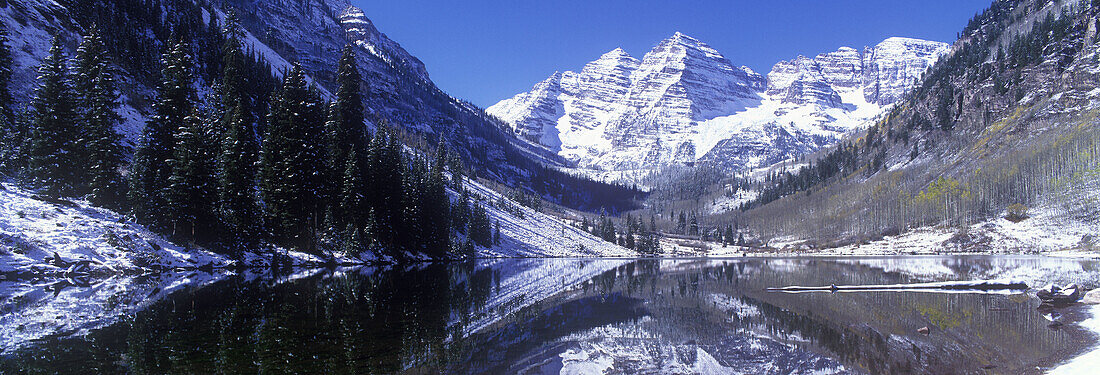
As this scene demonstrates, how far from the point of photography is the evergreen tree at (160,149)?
48.7 metres

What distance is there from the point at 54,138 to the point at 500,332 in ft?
173

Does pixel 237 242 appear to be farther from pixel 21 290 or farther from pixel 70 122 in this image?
pixel 21 290

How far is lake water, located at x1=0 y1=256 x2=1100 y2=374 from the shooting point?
17359 millimetres

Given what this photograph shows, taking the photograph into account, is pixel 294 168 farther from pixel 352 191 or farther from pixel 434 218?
pixel 434 218

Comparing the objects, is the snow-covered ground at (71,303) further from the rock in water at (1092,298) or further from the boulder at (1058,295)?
the rock in water at (1092,298)

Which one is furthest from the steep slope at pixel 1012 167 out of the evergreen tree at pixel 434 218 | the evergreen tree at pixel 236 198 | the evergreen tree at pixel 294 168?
the evergreen tree at pixel 236 198

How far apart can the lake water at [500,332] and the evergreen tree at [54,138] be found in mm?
18795

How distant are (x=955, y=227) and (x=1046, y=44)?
94515mm

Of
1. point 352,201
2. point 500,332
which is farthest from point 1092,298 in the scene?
point 352,201

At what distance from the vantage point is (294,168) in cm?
5931

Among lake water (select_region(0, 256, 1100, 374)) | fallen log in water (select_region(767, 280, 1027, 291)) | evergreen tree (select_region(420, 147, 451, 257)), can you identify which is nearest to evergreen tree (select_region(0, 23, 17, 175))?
lake water (select_region(0, 256, 1100, 374))

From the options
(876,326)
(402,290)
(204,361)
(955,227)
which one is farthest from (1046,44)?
(204,361)

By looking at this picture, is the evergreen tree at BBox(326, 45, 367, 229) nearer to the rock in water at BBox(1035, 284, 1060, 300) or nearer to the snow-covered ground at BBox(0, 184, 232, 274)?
the snow-covered ground at BBox(0, 184, 232, 274)

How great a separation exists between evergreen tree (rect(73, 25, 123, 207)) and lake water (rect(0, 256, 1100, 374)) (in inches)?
686
